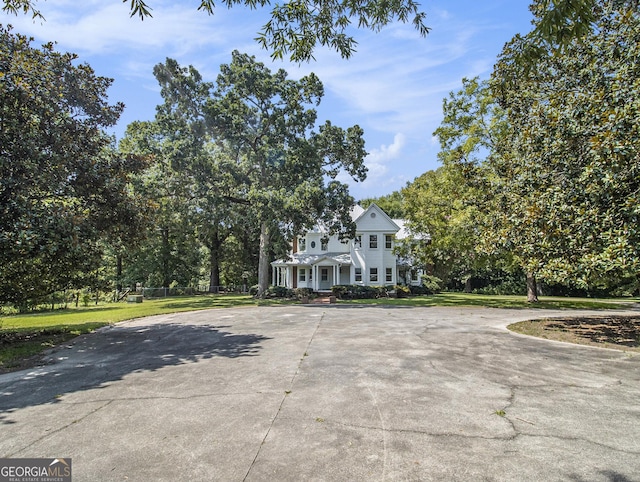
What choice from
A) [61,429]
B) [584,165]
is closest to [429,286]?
[584,165]


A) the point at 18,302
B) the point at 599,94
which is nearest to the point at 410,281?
the point at 599,94

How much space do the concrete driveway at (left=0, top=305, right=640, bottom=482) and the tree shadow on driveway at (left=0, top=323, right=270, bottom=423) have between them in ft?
0.21

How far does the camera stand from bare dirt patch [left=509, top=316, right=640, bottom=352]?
34.1 feet

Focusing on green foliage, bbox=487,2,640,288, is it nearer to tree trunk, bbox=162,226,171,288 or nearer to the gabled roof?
the gabled roof

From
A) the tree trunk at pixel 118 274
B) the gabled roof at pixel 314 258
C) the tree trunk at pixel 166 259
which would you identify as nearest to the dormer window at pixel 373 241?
the gabled roof at pixel 314 258

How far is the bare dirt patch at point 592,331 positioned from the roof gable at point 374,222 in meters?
20.1

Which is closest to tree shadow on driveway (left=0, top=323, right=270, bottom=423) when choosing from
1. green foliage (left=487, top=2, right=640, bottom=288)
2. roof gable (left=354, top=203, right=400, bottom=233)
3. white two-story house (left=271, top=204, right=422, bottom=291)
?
green foliage (left=487, top=2, right=640, bottom=288)

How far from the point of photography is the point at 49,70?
11117 mm

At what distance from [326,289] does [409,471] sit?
32.0 meters

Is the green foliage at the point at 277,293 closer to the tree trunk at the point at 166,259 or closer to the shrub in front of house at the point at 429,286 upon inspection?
the shrub in front of house at the point at 429,286

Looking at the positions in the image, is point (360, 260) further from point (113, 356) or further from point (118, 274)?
point (113, 356)

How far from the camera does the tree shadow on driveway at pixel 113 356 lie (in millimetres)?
6578

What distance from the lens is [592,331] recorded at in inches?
487

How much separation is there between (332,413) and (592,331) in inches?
457
